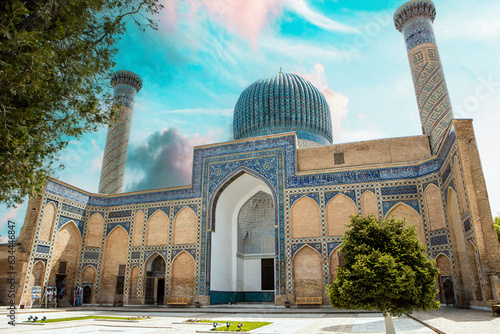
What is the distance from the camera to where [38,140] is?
4.36 meters

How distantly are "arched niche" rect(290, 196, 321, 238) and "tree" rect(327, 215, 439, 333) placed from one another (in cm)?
615

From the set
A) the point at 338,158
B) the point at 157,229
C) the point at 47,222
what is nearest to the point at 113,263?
the point at 157,229

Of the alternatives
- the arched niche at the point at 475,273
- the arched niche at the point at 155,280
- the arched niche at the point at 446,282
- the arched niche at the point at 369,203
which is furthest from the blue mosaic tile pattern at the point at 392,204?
the arched niche at the point at 155,280

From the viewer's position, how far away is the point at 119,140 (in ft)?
56.1

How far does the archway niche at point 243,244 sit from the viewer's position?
12.7 meters

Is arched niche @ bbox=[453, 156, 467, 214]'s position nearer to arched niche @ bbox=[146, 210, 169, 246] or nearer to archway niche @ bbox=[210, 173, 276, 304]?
archway niche @ bbox=[210, 173, 276, 304]

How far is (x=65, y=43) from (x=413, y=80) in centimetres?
1173

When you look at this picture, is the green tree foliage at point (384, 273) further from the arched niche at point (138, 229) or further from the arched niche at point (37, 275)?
the arched niche at point (37, 275)

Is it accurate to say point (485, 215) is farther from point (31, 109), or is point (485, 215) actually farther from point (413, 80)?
point (31, 109)

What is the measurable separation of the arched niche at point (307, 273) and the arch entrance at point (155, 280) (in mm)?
4822

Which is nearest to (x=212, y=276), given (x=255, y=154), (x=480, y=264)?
(x=255, y=154)

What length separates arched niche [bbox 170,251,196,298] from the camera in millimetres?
11938

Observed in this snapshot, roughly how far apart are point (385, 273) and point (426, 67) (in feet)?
33.3

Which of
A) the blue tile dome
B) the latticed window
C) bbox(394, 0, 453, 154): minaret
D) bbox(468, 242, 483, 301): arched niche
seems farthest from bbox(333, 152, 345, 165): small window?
bbox(468, 242, 483, 301): arched niche
